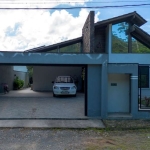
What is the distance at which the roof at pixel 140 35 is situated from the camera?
1718 cm

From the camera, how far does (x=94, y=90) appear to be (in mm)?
11312

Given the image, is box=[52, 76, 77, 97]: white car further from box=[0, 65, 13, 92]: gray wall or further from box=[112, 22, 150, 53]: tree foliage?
box=[0, 65, 13, 92]: gray wall

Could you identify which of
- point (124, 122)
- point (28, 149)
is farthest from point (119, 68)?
point (28, 149)

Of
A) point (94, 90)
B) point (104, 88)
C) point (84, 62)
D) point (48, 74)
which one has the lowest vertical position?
point (94, 90)

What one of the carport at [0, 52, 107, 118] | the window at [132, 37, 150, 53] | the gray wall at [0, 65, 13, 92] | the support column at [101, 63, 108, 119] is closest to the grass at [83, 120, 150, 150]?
the support column at [101, 63, 108, 119]

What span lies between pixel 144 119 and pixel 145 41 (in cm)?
902

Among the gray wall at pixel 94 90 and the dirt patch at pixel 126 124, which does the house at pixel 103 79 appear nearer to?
the gray wall at pixel 94 90

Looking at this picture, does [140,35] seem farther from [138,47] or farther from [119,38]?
[119,38]

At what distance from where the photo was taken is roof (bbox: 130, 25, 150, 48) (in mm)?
17183

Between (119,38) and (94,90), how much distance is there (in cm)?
712

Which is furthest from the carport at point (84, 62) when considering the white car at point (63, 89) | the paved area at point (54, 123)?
the white car at point (63, 89)

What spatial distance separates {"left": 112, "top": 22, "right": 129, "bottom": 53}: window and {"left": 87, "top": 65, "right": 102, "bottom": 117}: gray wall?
6.37 meters

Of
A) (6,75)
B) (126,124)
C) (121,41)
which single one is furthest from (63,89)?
(126,124)

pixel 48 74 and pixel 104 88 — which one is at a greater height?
pixel 48 74
